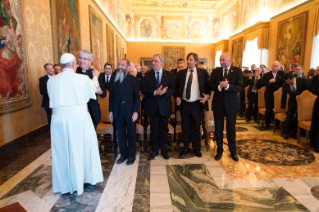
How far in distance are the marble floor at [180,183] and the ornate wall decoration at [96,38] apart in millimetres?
5828

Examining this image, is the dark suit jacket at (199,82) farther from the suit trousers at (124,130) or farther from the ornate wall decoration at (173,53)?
the ornate wall decoration at (173,53)

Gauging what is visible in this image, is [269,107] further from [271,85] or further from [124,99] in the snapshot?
[124,99]

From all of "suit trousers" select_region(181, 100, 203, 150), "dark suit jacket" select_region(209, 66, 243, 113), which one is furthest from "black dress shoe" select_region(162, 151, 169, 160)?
"dark suit jacket" select_region(209, 66, 243, 113)

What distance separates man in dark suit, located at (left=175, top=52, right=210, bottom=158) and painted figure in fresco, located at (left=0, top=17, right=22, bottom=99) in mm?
3475

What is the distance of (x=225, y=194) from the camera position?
295 centimetres

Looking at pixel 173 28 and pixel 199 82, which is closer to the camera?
pixel 199 82

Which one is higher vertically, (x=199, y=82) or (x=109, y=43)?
(x=109, y=43)

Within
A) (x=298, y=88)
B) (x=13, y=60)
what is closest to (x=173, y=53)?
(x=298, y=88)

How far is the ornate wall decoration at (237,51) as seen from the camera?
1427 centimetres

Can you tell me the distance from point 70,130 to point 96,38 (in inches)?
320

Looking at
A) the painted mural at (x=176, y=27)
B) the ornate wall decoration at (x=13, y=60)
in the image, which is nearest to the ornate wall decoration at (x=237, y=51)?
→ the painted mural at (x=176, y=27)

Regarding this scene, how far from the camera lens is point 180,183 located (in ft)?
10.8

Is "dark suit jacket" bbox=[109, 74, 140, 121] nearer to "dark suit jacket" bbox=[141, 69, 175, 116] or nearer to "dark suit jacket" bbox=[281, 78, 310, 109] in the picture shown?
"dark suit jacket" bbox=[141, 69, 175, 116]

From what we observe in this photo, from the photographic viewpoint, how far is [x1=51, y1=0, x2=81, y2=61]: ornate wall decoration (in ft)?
20.6
